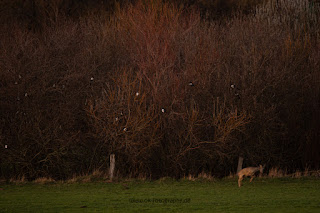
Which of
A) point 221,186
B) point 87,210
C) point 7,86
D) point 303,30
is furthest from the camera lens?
point 303,30

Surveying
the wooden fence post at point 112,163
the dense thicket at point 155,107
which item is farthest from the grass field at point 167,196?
the dense thicket at point 155,107

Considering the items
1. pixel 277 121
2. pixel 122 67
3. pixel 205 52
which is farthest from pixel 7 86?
pixel 277 121

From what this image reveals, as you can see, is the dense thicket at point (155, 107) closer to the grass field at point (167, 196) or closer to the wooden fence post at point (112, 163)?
the wooden fence post at point (112, 163)

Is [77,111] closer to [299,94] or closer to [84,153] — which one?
[84,153]

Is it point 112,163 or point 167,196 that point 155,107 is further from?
point 167,196

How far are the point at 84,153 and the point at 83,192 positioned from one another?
472 cm

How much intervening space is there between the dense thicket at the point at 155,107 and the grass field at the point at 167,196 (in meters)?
1.54

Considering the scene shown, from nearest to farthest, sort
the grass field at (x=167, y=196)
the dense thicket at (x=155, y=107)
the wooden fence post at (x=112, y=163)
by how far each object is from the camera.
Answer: the grass field at (x=167, y=196)
the wooden fence post at (x=112, y=163)
the dense thicket at (x=155, y=107)

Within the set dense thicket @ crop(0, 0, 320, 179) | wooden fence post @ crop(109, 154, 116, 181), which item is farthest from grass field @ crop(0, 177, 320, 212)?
dense thicket @ crop(0, 0, 320, 179)

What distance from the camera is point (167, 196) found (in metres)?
14.8

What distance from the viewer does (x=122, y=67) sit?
20.9 meters

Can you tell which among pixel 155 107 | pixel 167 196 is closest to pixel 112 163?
pixel 155 107

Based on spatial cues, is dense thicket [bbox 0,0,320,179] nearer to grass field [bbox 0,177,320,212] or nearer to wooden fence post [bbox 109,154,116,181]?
wooden fence post [bbox 109,154,116,181]

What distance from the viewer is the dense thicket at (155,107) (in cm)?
1883
